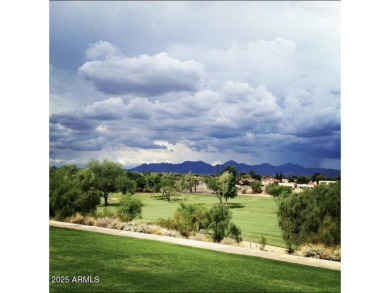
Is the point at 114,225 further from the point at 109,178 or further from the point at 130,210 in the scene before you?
the point at 109,178

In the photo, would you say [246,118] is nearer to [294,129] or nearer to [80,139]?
[294,129]

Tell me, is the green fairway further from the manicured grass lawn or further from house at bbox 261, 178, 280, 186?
the manicured grass lawn

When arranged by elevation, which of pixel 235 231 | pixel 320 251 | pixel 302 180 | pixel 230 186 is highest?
pixel 302 180

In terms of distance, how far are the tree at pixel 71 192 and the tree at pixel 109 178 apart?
117 millimetres

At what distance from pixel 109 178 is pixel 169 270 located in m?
2.14

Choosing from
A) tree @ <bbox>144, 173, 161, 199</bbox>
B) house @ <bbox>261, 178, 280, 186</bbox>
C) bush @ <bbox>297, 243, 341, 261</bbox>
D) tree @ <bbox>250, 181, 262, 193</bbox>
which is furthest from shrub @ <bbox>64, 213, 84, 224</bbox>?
bush @ <bbox>297, 243, 341, 261</bbox>

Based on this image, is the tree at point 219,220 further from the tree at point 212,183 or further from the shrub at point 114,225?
the shrub at point 114,225

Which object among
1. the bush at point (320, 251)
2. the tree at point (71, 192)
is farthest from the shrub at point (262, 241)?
the tree at point (71, 192)

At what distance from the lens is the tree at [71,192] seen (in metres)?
6.50

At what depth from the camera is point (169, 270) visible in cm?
547

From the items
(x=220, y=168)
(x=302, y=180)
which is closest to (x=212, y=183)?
(x=220, y=168)

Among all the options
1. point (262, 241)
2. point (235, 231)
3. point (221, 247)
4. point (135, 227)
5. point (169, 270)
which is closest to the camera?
point (169, 270)

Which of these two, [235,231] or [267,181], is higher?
[267,181]

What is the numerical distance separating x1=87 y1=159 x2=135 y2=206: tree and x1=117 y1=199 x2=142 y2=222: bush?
0.21 metres
